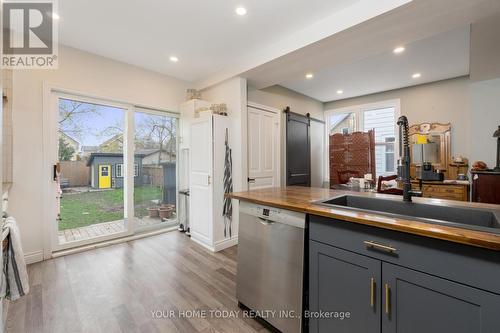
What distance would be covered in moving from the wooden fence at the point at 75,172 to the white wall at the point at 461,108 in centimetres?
548

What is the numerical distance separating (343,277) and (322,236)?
252 mm

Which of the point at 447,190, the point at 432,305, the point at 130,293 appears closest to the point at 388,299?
the point at 432,305

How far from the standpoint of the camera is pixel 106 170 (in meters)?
3.44

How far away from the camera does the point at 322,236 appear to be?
1.38 m

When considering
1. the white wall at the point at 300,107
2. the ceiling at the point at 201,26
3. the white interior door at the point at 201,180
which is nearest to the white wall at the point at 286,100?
the white wall at the point at 300,107

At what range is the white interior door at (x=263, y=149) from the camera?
A: 3.77m

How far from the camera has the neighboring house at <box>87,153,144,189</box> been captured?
3.33 metres

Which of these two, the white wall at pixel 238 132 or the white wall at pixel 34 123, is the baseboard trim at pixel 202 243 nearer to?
the white wall at pixel 238 132

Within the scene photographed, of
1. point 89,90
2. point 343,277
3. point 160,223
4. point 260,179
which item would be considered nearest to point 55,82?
point 89,90

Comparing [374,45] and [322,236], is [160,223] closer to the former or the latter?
[322,236]

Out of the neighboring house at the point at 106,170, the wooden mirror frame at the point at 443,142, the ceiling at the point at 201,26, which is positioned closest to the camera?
the ceiling at the point at 201,26

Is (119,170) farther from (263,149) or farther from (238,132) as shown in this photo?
(263,149)

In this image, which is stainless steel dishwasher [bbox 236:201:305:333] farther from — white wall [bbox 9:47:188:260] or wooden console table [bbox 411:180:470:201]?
wooden console table [bbox 411:180:470:201]

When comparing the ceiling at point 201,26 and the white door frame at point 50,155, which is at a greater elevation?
the ceiling at point 201,26
